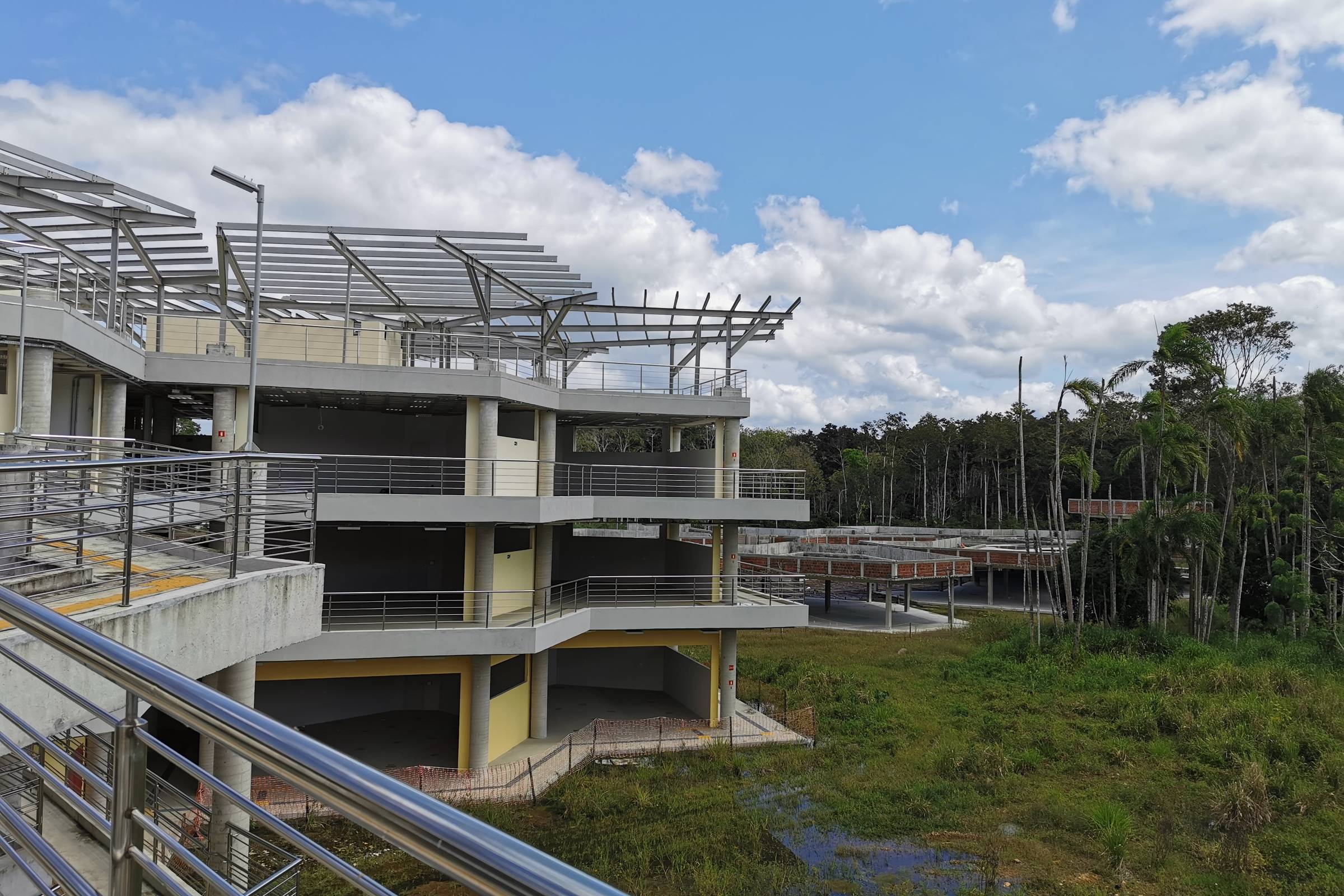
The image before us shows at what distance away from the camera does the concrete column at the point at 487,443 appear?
1812 cm

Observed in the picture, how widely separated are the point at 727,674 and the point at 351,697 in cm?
926

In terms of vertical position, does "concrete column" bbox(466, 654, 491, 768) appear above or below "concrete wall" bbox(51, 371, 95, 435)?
below

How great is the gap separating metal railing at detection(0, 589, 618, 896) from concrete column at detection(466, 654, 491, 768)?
15.8 meters

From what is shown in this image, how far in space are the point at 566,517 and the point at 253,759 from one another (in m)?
17.3

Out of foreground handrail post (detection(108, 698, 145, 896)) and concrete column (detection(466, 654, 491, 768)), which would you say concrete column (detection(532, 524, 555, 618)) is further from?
foreground handrail post (detection(108, 698, 145, 896))

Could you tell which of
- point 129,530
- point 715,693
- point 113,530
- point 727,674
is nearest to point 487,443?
point 727,674

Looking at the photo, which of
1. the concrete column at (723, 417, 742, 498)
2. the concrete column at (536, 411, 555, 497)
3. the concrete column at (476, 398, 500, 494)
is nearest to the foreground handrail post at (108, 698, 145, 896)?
the concrete column at (476, 398, 500, 494)

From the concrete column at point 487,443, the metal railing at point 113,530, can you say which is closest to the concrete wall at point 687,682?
the concrete column at point 487,443

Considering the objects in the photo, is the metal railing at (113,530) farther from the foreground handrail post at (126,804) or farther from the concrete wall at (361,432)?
the concrete wall at (361,432)

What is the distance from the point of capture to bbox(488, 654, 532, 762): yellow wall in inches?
741

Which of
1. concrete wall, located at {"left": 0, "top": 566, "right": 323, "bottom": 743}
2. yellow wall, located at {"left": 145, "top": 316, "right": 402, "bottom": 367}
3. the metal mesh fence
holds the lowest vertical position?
the metal mesh fence

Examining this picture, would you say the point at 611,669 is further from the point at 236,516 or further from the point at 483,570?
the point at 236,516

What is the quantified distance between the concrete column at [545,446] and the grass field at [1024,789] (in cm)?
664

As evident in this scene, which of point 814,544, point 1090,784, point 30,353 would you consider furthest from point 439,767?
point 814,544
